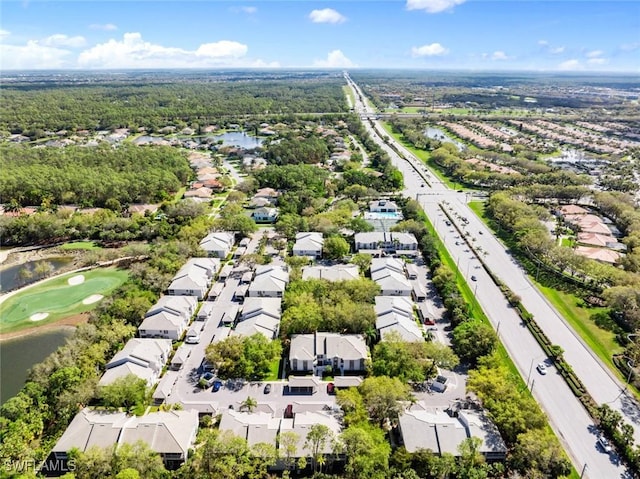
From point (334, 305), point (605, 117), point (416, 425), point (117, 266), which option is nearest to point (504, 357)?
point (416, 425)

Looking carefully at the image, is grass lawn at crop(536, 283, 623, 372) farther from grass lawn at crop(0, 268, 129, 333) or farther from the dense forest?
the dense forest

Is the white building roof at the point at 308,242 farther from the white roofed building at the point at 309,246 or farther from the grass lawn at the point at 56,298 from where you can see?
the grass lawn at the point at 56,298

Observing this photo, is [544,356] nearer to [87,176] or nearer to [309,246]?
[309,246]

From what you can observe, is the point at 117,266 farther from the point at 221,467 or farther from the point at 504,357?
the point at 504,357

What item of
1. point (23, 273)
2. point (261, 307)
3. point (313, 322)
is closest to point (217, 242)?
point (261, 307)

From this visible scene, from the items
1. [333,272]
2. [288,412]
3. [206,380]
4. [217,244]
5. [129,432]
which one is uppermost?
[217,244]
